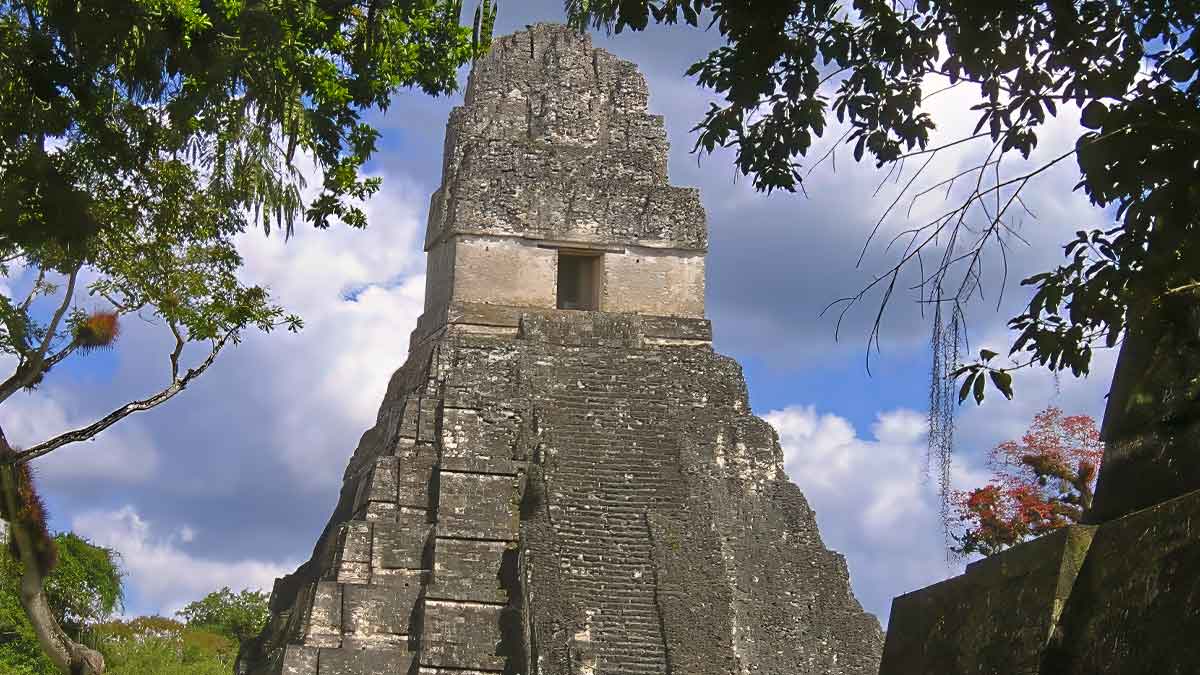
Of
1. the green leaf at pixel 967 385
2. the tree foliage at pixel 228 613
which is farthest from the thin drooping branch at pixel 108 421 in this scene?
the tree foliage at pixel 228 613

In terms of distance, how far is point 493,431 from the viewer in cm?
1545

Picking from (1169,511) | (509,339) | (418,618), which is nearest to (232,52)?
(1169,511)

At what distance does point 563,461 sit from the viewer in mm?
15422

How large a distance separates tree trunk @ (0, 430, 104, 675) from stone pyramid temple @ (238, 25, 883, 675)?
408 centimetres

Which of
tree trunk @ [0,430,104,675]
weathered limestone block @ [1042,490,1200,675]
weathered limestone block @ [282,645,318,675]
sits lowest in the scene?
weathered limestone block @ [1042,490,1200,675]

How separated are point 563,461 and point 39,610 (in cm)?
653

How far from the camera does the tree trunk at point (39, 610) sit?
9.52 meters

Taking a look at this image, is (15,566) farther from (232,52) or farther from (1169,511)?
(1169,511)

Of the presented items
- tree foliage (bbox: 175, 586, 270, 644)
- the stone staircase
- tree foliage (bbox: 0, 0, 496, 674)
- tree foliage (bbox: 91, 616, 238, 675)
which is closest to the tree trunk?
tree foliage (bbox: 0, 0, 496, 674)

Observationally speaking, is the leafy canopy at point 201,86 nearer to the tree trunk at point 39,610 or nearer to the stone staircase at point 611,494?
the tree trunk at point 39,610

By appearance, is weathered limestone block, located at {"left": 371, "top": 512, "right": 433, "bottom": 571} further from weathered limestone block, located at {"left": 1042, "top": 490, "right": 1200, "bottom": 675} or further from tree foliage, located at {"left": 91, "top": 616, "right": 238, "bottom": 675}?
weathered limestone block, located at {"left": 1042, "top": 490, "right": 1200, "bottom": 675}

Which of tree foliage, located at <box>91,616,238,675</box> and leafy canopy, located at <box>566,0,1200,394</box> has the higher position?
tree foliage, located at <box>91,616,238,675</box>

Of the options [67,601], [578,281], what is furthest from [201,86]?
[67,601]

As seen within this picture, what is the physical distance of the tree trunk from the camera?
952 cm
